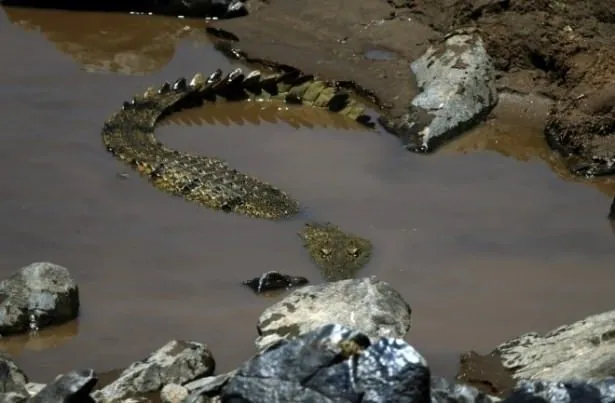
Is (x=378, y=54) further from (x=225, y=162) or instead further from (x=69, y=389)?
(x=69, y=389)

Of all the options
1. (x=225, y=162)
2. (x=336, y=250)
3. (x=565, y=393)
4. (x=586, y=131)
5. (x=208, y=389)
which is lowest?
(x=225, y=162)

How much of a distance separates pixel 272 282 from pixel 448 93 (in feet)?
9.84

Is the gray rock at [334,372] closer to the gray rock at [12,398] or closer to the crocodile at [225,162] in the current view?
the gray rock at [12,398]

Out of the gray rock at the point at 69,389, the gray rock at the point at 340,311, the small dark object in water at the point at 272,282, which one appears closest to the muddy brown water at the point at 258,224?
the small dark object in water at the point at 272,282

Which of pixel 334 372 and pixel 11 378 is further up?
pixel 334 372

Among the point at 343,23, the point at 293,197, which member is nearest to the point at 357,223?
the point at 293,197

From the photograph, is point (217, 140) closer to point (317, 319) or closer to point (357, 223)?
point (357, 223)

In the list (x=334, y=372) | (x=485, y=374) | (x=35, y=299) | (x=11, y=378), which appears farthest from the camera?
(x=35, y=299)

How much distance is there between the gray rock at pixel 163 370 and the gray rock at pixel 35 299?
0.70m

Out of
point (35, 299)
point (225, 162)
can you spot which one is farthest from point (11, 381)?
point (225, 162)

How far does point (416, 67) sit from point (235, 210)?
9.32ft

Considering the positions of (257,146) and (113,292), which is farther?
(257,146)

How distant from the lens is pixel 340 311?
538cm

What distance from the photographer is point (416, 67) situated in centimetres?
934
